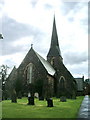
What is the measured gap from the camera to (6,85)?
145ft

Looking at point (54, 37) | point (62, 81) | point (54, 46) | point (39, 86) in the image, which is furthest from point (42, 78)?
point (54, 37)

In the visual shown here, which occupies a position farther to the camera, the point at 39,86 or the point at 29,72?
the point at 29,72

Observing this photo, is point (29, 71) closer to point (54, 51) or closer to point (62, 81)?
point (62, 81)

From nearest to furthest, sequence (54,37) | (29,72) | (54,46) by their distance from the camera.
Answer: (29,72) → (54,46) → (54,37)

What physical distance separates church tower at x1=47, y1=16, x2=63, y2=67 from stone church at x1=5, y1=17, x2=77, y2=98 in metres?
2.57

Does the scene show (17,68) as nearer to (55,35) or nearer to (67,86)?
(67,86)

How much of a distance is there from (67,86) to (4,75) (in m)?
15.9

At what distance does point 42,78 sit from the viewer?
4106 centimetres

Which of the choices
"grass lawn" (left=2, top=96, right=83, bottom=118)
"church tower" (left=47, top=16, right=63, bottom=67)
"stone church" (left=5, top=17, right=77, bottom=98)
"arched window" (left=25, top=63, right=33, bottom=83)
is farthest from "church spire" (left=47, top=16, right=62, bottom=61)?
"grass lawn" (left=2, top=96, right=83, bottom=118)

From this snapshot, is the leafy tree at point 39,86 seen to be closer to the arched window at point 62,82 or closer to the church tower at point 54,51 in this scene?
the arched window at point 62,82

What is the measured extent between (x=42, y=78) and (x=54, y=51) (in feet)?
56.5

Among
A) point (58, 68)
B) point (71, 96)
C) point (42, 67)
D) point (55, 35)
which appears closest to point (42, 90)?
point (42, 67)

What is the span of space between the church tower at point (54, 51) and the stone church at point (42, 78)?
8.43 ft

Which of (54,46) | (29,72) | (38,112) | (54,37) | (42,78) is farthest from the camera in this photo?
(54,37)
